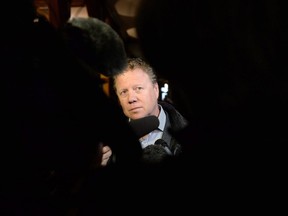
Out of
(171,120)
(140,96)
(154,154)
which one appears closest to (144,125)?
(154,154)

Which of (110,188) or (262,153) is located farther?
(110,188)

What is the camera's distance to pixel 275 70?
2.65 feet

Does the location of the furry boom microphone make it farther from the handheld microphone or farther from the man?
the man

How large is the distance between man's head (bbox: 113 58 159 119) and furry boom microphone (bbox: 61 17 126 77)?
50.5 inches

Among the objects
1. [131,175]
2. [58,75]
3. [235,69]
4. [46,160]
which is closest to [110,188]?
[131,175]

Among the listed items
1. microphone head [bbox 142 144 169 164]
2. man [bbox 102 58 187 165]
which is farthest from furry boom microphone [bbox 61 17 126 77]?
man [bbox 102 58 187 165]

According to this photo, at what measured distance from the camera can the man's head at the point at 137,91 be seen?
7.39 ft

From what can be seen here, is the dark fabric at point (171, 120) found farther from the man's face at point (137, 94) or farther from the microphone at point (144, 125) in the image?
the microphone at point (144, 125)

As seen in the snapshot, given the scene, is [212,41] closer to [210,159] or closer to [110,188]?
[210,159]

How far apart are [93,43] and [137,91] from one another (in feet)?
4.62

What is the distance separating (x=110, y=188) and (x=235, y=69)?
49 cm

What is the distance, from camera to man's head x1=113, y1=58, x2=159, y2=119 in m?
2.25

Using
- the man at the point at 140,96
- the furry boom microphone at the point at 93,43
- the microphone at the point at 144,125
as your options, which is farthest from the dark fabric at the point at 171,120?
the furry boom microphone at the point at 93,43

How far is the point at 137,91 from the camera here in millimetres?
2311
